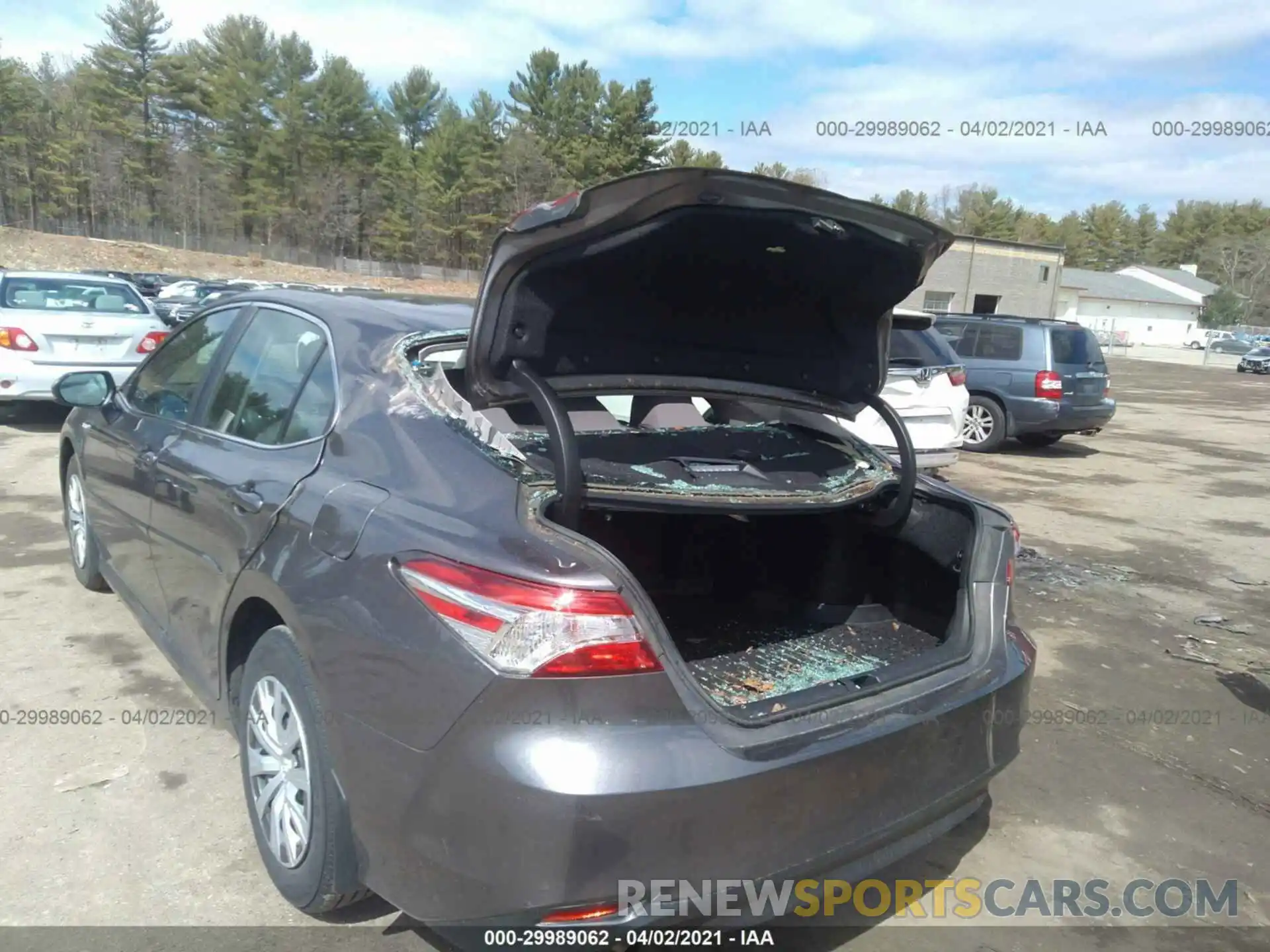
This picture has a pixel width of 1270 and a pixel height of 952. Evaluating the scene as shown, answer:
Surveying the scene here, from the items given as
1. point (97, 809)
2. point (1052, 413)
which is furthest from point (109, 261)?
point (97, 809)

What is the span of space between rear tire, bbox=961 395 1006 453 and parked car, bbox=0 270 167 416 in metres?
9.68

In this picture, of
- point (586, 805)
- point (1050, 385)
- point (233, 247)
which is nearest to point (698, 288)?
point (586, 805)

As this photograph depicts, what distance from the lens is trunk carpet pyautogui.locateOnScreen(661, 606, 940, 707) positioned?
115 inches

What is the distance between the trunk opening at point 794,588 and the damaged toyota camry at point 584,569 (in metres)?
0.01

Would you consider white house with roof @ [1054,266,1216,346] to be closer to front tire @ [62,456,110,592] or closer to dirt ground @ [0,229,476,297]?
dirt ground @ [0,229,476,297]

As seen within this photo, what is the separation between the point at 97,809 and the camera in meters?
3.12

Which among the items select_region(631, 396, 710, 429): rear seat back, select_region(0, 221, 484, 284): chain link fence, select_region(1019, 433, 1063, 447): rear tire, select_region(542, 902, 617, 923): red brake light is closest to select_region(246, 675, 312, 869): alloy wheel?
select_region(542, 902, 617, 923): red brake light

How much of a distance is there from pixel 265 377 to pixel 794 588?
206cm

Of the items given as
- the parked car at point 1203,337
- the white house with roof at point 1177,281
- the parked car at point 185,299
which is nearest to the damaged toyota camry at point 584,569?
the parked car at point 185,299

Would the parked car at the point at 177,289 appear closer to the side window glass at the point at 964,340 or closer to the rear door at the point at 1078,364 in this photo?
Result: the side window glass at the point at 964,340

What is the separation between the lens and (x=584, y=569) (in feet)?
6.68

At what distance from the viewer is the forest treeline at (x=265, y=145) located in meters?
56.8

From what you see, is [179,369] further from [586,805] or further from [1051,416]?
[1051,416]

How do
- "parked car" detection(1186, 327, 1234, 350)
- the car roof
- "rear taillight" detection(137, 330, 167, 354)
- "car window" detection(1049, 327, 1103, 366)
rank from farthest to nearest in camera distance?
"parked car" detection(1186, 327, 1234, 350)
"car window" detection(1049, 327, 1103, 366)
the car roof
"rear taillight" detection(137, 330, 167, 354)
